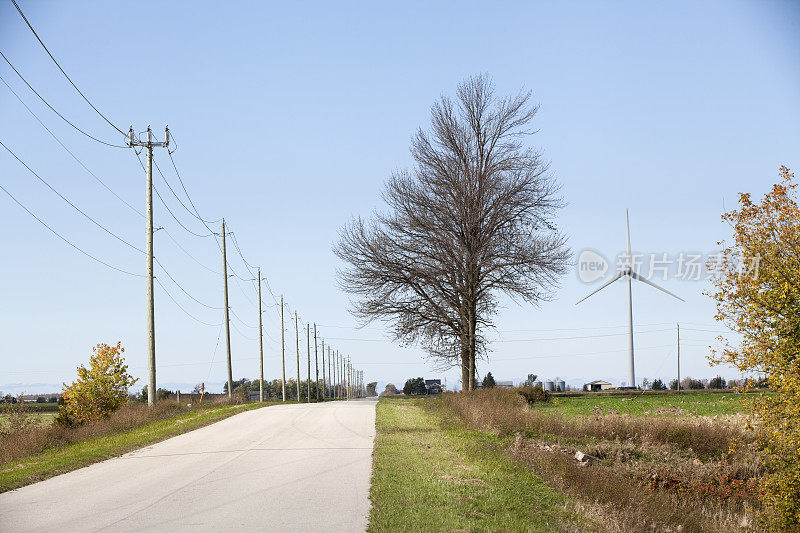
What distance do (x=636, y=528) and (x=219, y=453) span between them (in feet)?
31.0

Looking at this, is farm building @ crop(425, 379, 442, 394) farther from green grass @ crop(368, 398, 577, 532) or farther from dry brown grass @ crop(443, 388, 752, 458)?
green grass @ crop(368, 398, 577, 532)

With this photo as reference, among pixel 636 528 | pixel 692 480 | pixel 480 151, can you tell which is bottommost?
pixel 692 480

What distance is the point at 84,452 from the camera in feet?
52.9

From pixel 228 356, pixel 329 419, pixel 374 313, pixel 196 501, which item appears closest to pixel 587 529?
pixel 196 501

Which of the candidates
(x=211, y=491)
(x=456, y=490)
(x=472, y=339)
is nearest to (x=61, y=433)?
(x=211, y=491)

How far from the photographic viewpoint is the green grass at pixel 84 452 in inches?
501

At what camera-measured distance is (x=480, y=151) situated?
36.8m

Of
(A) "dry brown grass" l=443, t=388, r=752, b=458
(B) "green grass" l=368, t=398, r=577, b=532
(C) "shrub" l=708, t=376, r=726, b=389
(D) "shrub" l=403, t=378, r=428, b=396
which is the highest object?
(B) "green grass" l=368, t=398, r=577, b=532

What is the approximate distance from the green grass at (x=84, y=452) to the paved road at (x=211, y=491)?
1.33ft

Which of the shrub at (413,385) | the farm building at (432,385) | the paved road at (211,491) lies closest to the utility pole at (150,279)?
the paved road at (211,491)

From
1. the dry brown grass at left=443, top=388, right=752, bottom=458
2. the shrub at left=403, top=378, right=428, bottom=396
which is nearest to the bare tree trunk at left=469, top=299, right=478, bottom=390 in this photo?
the dry brown grass at left=443, top=388, right=752, bottom=458

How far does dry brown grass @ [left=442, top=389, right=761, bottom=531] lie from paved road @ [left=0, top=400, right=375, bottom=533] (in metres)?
3.87

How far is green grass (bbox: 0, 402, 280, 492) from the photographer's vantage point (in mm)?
12722

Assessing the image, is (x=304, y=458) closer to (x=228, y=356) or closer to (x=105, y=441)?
(x=105, y=441)
